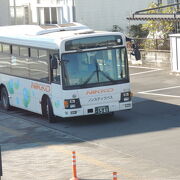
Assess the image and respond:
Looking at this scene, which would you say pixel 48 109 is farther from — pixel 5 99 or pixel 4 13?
pixel 4 13

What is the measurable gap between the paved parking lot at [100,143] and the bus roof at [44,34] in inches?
104

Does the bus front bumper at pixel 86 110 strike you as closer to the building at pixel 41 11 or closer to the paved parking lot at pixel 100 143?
the paved parking lot at pixel 100 143

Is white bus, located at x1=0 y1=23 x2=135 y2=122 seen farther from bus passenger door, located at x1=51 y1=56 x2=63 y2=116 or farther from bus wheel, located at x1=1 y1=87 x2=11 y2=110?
bus wheel, located at x1=1 y1=87 x2=11 y2=110

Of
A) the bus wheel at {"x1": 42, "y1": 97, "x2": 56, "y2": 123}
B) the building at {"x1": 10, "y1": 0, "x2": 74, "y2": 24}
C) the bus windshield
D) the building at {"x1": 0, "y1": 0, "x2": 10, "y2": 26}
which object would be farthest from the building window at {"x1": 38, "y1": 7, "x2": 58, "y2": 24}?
the bus windshield

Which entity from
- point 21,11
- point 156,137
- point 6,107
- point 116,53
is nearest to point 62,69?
point 116,53

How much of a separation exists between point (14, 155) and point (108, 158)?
2.65 metres

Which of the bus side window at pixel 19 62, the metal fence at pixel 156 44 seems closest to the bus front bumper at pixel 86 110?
the bus side window at pixel 19 62

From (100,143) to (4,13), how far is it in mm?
Answer: 33952

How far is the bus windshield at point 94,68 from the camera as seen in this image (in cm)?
2142

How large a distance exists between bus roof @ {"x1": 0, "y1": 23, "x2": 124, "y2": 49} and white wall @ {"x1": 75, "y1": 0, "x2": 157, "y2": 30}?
20174mm

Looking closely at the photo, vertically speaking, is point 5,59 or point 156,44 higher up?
point 5,59

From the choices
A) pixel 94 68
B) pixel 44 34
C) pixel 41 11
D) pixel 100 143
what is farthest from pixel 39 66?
pixel 41 11

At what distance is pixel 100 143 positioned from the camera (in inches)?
749

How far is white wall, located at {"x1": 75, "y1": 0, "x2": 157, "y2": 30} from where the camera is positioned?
46.6 m
